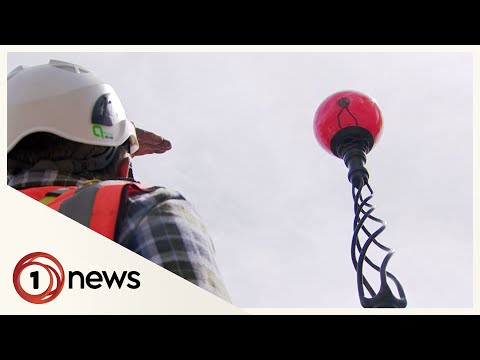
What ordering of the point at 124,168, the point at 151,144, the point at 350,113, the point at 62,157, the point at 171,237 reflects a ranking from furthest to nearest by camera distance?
the point at 350,113 < the point at 151,144 < the point at 124,168 < the point at 62,157 < the point at 171,237

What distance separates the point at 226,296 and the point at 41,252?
39.3 inches

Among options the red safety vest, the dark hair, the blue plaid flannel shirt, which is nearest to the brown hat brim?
the dark hair

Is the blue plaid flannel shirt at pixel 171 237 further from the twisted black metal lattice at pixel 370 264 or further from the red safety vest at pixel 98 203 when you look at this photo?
the twisted black metal lattice at pixel 370 264

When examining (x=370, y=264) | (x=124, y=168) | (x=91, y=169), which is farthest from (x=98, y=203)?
(x=370, y=264)

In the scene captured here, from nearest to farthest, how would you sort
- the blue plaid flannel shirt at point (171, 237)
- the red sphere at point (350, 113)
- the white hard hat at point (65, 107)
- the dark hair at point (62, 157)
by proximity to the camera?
1. the blue plaid flannel shirt at point (171, 237)
2. the dark hair at point (62, 157)
3. the white hard hat at point (65, 107)
4. the red sphere at point (350, 113)

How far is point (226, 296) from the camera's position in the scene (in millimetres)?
2283

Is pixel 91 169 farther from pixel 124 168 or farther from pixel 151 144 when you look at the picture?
pixel 151 144

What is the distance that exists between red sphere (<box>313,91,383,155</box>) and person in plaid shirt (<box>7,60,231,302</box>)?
2580 millimetres

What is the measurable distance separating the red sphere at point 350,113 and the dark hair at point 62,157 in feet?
9.25

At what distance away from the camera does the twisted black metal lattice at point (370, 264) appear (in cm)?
373

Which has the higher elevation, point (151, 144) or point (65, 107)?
point (151, 144)

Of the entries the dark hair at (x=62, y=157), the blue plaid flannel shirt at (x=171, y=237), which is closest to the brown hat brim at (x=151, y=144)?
the dark hair at (x=62, y=157)

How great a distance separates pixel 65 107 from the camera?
2916mm

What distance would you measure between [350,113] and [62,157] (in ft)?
10.1
